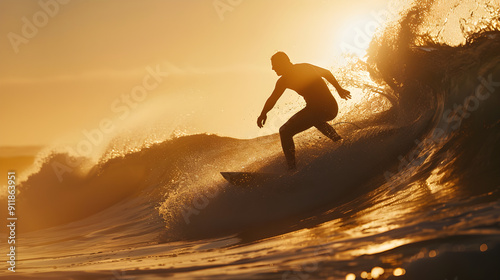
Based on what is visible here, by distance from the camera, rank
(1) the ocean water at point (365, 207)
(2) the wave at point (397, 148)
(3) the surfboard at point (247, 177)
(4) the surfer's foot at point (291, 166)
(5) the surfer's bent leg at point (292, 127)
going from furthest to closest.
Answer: (3) the surfboard at point (247, 177)
(4) the surfer's foot at point (291, 166)
(5) the surfer's bent leg at point (292, 127)
(2) the wave at point (397, 148)
(1) the ocean water at point (365, 207)

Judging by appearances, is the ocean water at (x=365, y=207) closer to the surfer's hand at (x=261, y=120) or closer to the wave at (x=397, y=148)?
the wave at (x=397, y=148)

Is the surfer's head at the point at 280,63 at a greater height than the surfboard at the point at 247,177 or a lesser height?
greater

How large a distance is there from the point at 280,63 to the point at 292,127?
3.29ft

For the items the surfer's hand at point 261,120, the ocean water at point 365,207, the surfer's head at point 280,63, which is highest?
the surfer's head at point 280,63

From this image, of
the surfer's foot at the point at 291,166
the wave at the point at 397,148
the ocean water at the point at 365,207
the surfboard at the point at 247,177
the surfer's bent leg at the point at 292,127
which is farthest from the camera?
the surfboard at the point at 247,177

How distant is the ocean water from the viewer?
164 inches

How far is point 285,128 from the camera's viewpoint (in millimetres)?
8289

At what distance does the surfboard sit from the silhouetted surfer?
421 millimetres

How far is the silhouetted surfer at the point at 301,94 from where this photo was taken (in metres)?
8.35

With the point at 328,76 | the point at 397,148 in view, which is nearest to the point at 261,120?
the point at 328,76

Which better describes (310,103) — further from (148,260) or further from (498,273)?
(498,273)

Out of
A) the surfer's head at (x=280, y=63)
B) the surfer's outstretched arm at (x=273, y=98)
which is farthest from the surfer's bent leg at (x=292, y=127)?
the surfer's head at (x=280, y=63)

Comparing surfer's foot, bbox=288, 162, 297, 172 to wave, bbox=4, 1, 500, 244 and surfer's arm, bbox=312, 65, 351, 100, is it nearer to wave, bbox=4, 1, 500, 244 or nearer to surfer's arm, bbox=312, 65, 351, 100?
wave, bbox=4, 1, 500, 244

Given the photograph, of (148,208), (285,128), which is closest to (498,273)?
(285,128)
